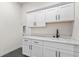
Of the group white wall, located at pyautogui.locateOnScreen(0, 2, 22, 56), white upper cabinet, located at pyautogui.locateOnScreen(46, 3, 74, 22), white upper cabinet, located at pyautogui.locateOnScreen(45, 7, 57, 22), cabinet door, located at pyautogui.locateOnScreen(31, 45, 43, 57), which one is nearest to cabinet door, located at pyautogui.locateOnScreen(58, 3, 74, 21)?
white upper cabinet, located at pyautogui.locateOnScreen(46, 3, 74, 22)

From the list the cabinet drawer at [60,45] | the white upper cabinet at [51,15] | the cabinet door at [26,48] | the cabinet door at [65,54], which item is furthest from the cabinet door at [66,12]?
the cabinet door at [26,48]

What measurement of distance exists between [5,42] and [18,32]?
103 cm

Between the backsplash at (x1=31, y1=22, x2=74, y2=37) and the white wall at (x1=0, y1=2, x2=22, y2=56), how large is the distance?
101 cm

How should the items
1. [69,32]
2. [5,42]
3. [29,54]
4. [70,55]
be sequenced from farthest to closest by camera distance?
[5,42], [29,54], [69,32], [70,55]

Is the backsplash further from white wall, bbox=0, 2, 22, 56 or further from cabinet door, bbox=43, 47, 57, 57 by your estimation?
white wall, bbox=0, 2, 22, 56

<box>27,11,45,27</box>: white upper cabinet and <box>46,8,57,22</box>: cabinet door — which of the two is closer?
<box>46,8,57,22</box>: cabinet door

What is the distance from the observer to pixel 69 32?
267 centimetres

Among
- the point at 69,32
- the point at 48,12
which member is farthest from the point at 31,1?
the point at 69,32

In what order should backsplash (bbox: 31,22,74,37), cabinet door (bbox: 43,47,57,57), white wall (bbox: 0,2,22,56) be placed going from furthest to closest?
1. white wall (bbox: 0,2,22,56)
2. backsplash (bbox: 31,22,74,37)
3. cabinet door (bbox: 43,47,57,57)

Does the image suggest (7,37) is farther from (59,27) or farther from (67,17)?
(67,17)

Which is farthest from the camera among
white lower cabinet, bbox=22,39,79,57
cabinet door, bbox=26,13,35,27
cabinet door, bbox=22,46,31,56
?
cabinet door, bbox=26,13,35,27

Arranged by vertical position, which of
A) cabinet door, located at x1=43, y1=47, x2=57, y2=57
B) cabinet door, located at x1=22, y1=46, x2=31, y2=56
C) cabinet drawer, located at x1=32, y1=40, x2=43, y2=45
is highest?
cabinet drawer, located at x1=32, y1=40, x2=43, y2=45

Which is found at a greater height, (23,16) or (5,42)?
(23,16)

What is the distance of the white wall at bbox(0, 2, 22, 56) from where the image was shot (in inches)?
126
